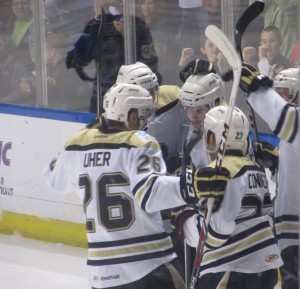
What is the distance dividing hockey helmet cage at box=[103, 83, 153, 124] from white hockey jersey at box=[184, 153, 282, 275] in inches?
14.0

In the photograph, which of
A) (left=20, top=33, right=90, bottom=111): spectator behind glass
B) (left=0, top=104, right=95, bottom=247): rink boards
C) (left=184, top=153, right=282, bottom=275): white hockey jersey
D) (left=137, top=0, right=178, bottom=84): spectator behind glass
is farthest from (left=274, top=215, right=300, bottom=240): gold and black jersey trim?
(left=20, top=33, right=90, bottom=111): spectator behind glass

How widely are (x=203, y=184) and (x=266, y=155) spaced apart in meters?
0.78

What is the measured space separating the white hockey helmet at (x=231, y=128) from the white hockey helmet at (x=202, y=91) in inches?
15.5

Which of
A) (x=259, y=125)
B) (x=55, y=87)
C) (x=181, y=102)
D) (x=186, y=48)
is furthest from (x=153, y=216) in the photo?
(x=55, y=87)

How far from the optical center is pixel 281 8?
5695 millimetres

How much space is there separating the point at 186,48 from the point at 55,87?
0.97 meters

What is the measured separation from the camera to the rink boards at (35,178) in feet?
21.2

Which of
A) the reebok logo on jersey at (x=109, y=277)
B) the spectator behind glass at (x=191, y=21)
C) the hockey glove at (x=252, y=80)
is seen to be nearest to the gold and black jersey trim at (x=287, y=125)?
the hockey glove at (x=252, y=80)

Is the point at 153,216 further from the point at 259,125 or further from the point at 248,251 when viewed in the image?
the point at 259,125

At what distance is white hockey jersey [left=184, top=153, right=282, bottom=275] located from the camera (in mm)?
3848

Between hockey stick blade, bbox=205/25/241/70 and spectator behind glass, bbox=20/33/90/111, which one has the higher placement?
hockey stick blade, bbox=205/25/241/70

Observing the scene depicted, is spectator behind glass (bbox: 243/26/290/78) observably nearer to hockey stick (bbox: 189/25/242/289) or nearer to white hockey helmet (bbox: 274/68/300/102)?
white hockey helmet (bbox: 274/68/300/102)

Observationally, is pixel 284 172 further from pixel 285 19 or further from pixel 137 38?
pixel 137 38

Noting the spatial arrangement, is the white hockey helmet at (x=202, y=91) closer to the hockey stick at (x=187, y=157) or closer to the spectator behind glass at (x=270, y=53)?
the hockey stick at (x=187, y=157)
